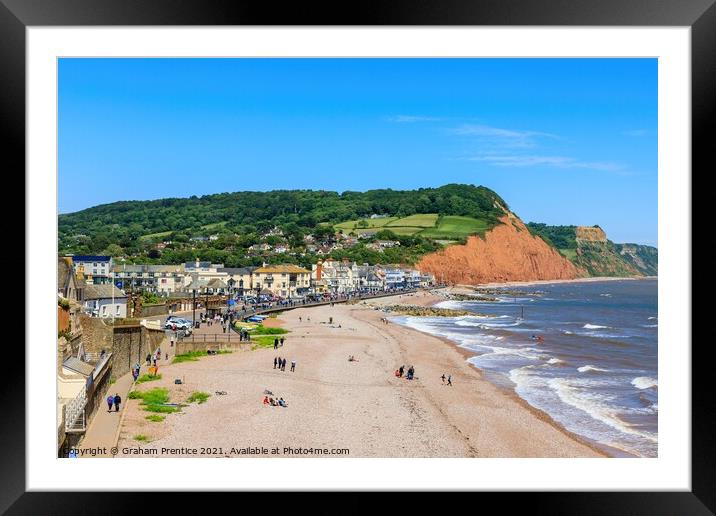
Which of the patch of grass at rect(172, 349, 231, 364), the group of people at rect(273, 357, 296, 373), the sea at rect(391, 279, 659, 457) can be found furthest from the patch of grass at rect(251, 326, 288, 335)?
the sea at rect(391, 279, 659, 457)

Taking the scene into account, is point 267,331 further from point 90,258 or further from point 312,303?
point 90,258

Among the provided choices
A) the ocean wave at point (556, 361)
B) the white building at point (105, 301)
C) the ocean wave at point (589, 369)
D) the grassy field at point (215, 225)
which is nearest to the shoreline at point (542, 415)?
the ocean wave at point (556, 361)

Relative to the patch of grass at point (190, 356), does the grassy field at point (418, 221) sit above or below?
above

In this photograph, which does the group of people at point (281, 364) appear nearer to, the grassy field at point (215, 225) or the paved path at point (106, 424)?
the paved path at point (106, 424)

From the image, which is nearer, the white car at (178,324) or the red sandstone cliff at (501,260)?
the white car at (178,324)
